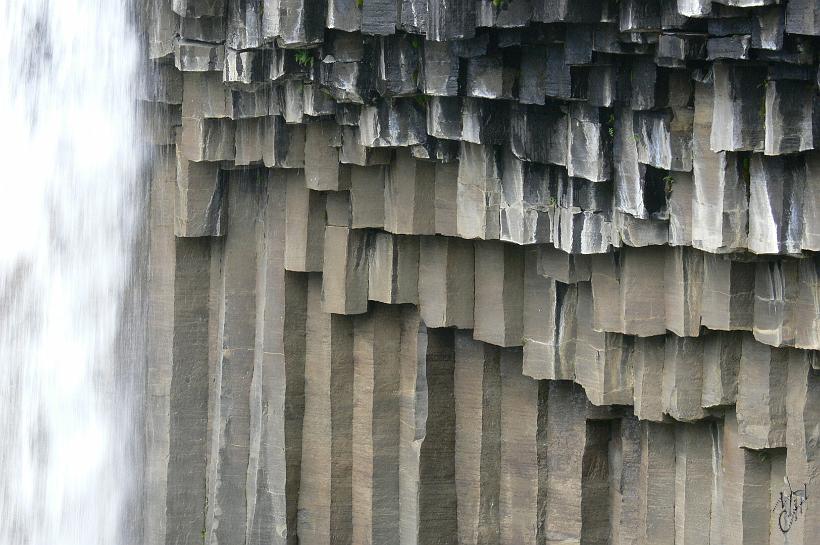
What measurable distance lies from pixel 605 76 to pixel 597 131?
43 cm

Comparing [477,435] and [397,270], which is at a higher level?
[397,270]

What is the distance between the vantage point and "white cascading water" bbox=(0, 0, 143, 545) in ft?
39.5

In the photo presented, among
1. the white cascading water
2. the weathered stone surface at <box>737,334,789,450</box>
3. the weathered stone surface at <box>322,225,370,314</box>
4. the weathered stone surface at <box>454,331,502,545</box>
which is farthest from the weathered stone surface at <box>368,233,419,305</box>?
the weathered stone surface at <box>737,334,789,450</box>

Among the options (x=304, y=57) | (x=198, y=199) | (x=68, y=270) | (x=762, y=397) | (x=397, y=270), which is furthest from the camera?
(x=68, y=270)

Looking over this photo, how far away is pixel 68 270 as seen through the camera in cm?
1238

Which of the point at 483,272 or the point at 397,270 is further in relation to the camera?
the point at 397,270

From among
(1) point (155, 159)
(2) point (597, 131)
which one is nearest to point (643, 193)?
(2) point (597, 131)

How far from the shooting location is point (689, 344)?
9.73 m

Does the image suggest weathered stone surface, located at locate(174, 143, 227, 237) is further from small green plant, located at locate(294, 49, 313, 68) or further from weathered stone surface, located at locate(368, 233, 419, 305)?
small green plant, located at locate(294, 49, 313, 68)

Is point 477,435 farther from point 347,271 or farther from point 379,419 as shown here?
point 347,271

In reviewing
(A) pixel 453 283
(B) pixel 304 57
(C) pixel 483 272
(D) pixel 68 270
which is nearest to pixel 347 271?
(A) pixel 453 283

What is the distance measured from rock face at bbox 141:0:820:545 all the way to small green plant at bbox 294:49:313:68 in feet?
0.12

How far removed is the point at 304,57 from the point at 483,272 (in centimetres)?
223

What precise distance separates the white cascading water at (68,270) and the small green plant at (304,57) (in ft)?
6.52
